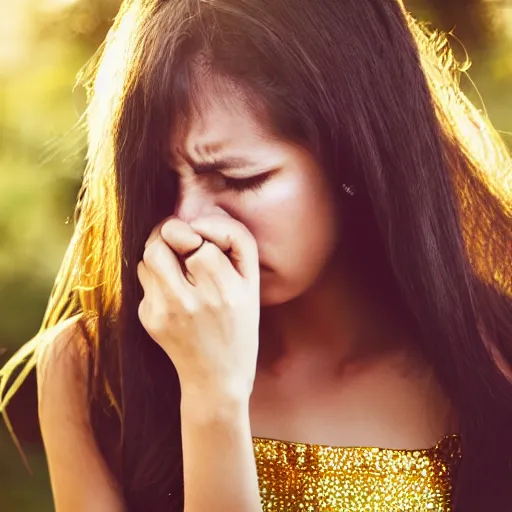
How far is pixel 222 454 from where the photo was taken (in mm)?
664

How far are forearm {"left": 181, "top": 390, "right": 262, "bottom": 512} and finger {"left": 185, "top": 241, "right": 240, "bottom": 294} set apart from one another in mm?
96

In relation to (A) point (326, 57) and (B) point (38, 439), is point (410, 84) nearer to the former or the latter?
(A) point (326, 57)

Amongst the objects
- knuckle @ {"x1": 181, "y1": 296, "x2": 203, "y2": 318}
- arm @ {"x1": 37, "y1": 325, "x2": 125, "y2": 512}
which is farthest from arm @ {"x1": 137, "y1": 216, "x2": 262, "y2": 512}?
arm @ {"x1": 37, "y1": 325, "x2": 125, "y2": 512}

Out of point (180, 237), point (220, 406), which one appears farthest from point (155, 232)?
point (220, 406)

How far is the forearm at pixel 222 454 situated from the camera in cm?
66

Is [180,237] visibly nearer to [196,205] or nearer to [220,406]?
[196,205]

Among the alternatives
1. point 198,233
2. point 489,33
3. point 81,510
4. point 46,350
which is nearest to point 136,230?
point 198,233

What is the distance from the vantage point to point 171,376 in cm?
77

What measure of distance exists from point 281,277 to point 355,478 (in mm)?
202

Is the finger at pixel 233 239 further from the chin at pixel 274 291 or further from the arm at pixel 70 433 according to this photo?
the arm at pixel 70 433

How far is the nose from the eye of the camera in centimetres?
68

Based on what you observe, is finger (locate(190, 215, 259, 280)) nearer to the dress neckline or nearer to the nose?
the nose

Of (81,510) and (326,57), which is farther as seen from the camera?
(81,510)

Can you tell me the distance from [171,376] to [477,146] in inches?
15.0
